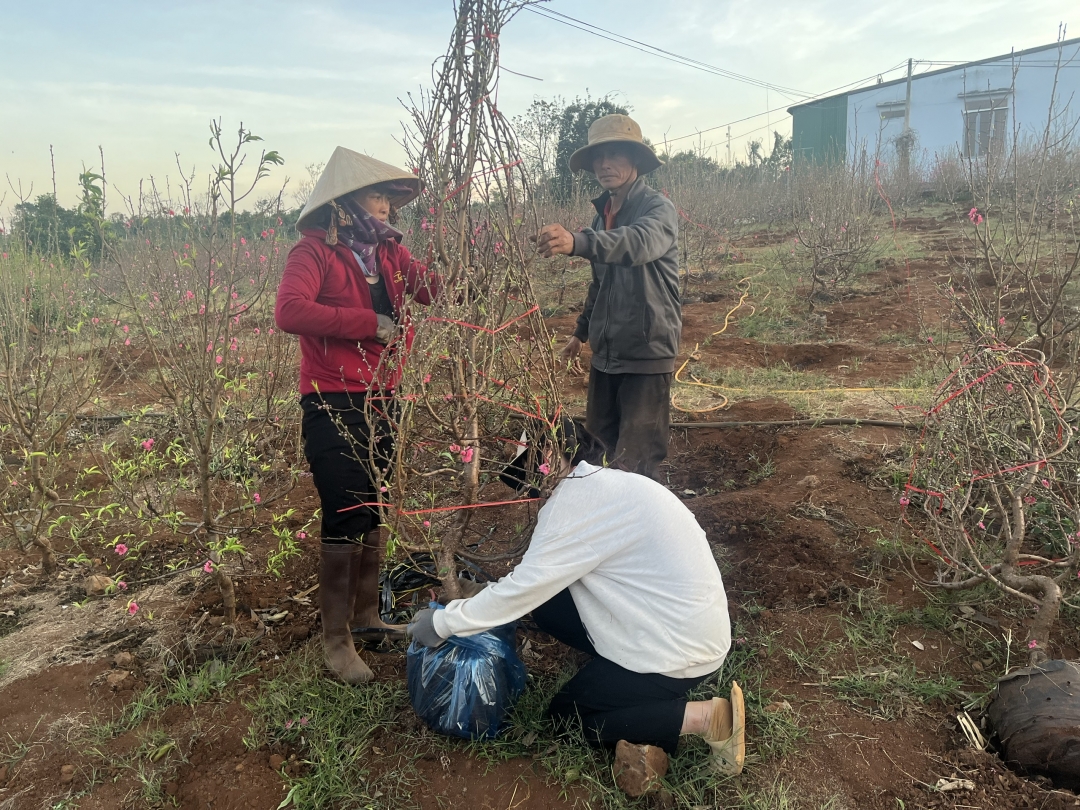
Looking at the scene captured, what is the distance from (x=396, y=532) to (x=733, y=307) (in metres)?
7.38

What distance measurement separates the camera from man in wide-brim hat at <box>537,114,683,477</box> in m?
2.82

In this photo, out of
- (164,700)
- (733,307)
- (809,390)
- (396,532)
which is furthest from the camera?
(733,307)

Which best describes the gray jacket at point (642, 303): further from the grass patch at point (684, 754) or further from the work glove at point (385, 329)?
the grass patch at point (684, 754)

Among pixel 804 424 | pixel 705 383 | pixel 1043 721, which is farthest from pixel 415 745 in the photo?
pixel 705 383

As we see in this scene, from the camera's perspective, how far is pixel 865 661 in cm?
222

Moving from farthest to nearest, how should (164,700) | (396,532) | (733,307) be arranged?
(733,307)
(164,700)
(396,532)

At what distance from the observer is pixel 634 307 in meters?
2.85

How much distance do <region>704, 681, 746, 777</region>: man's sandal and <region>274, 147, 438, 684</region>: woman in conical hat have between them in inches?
45.6

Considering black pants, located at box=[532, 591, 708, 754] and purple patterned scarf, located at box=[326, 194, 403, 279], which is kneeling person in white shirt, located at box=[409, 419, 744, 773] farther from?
purple patterned scarf, located at box=[326, 194, 403, 279]

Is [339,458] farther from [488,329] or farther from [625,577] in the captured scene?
[625,577]

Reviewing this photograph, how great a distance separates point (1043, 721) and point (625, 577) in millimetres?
1167

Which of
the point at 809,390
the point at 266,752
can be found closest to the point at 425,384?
the point at 266,752

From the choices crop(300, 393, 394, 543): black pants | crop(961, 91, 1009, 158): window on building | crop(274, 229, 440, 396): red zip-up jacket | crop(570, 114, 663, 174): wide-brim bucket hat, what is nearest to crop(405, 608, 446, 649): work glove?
crop(300, 393, 394, 543): black pants

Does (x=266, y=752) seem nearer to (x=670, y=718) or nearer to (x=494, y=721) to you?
(x=494, y=721)
